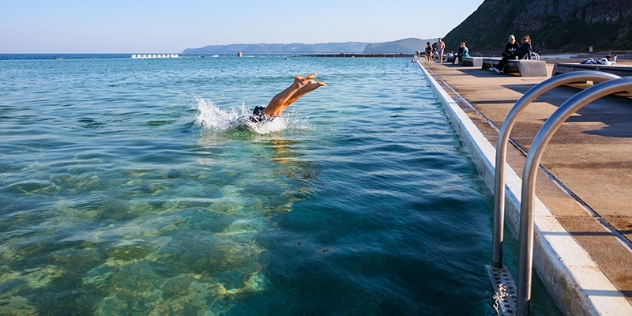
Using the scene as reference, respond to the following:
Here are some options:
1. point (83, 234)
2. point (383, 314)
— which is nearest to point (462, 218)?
point (383, 314)

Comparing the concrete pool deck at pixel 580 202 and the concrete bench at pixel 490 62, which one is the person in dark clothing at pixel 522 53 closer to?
the concrete bench at pixel 490 62

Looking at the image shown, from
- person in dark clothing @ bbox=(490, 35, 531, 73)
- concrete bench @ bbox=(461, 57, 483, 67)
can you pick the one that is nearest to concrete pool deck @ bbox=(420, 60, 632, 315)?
person in dark clothing @ bbox=(490, 35, 531, 73)

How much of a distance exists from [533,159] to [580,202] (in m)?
1.99

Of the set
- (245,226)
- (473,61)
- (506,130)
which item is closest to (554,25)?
(473,61)

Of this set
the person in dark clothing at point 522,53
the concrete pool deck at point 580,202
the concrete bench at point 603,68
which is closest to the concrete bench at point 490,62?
the person in dark clothing at point 522,53

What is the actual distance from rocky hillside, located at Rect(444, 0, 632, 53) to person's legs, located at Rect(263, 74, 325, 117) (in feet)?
196

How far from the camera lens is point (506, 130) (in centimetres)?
298

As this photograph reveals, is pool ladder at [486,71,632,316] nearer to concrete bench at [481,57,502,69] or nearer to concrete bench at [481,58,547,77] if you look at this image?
concrete bench at [481,58,547,77]

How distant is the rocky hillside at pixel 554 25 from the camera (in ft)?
208

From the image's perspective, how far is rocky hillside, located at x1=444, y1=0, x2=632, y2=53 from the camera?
63.3 m

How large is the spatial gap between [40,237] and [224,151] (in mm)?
3943

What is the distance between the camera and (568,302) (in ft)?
9.32

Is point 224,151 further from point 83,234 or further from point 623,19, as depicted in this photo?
point 623,19

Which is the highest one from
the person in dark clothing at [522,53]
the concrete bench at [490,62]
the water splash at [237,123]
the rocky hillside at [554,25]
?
the rocky hillside at [554,25]
